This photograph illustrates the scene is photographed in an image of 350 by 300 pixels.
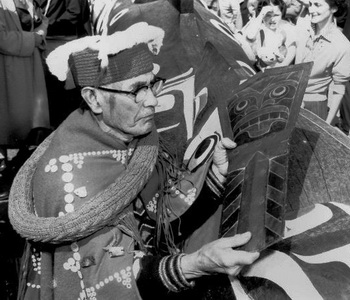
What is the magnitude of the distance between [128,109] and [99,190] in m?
0.30

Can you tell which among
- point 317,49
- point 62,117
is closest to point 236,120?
point 317,49

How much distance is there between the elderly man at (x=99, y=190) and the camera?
236cm

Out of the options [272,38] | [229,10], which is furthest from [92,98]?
[229,10]

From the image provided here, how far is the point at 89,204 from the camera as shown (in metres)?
2.38

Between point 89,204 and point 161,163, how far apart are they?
0.46m

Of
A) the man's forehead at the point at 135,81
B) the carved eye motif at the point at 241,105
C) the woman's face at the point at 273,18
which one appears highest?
the man's forehead at the point at 135,81

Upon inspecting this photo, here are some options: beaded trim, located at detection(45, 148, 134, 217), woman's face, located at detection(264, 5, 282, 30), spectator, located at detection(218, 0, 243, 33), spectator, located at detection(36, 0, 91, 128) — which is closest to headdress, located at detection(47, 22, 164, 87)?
beaded trim, located at detection(45, 148, 134, 217)

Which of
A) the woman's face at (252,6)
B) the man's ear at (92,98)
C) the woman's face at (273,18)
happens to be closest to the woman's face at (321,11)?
the woman's face at (273,18)

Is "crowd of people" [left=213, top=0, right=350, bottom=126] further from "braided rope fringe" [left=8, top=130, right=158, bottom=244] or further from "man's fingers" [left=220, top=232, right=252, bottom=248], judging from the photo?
"man's fingers" [left=220, top=232, right=252, bottom=248]

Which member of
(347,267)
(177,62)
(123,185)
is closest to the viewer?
(347,267)

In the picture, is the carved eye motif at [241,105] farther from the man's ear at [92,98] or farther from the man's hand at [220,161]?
the man's ear at [92,98]

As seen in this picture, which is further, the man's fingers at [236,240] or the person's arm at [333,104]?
the person's arm at [333,104]

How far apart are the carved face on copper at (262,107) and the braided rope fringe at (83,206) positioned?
13.2 inches

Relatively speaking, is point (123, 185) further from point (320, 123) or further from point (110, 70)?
point (320, 123)
